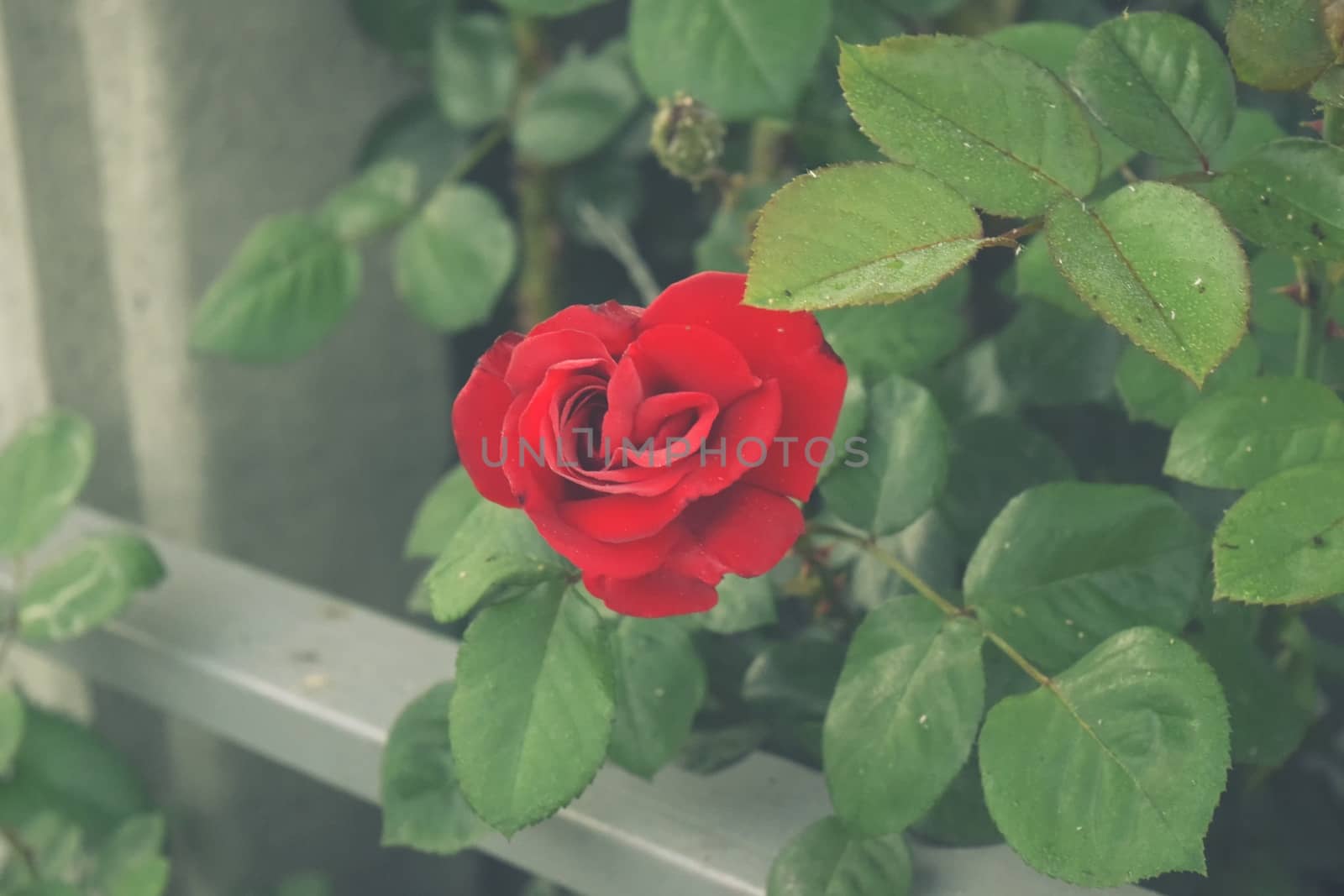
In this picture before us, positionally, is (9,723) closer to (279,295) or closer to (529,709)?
(279,295)

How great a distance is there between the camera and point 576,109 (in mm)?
787

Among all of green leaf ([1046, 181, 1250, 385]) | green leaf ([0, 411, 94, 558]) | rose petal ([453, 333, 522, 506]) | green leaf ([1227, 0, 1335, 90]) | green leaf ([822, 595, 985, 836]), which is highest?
green leaf ([1227, 0, 1335, 90])

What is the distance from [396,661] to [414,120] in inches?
16.6

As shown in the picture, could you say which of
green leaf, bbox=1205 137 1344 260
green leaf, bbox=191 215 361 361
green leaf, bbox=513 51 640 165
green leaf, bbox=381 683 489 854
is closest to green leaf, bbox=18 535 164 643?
green leaf, bbox=191 215 361 361

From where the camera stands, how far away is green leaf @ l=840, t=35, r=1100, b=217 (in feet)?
1.22

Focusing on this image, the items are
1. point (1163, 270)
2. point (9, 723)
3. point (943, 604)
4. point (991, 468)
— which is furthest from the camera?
point (9, 723)

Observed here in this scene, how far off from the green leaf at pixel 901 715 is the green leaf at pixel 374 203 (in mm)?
465

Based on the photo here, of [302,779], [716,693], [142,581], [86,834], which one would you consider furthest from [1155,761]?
[302,779]

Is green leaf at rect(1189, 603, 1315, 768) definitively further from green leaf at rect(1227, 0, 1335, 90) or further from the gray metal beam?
green leaf at rect(1227, 0, 1335, 90)

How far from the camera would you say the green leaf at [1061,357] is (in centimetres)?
59

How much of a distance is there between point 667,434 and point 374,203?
0.49m

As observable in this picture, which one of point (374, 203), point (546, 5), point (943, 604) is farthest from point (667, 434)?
point (374, 203)

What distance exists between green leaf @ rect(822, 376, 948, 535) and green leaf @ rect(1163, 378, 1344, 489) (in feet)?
0.27

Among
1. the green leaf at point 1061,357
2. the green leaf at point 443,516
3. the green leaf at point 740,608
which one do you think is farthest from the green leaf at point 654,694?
the green leaf at point 1061,357
